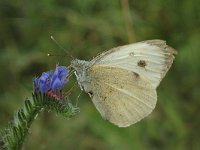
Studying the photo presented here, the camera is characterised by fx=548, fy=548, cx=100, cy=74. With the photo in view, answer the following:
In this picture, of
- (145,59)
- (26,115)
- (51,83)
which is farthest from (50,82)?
(145,59)

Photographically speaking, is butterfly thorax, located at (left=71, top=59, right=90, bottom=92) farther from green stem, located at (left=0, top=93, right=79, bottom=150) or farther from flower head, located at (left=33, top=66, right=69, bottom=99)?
green stem, located at (left=0, top=93, right=79, bottom=150)

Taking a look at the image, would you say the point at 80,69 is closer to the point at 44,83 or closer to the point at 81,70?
the point at 81,70

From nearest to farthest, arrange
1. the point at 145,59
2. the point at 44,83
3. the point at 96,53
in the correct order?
the point at 44,83, the point at 145,59, the point at 96,53

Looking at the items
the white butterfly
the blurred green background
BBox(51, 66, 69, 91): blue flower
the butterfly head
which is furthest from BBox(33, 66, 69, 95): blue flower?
the blurred green background

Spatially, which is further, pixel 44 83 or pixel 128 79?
pixel 128 79

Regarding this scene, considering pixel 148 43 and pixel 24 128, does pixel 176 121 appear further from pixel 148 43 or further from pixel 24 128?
pixel 24 128

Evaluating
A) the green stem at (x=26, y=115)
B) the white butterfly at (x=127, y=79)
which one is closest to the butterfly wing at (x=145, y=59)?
the white butterfly at (x=127, y=79)

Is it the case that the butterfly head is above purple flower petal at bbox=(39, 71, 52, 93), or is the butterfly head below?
below
